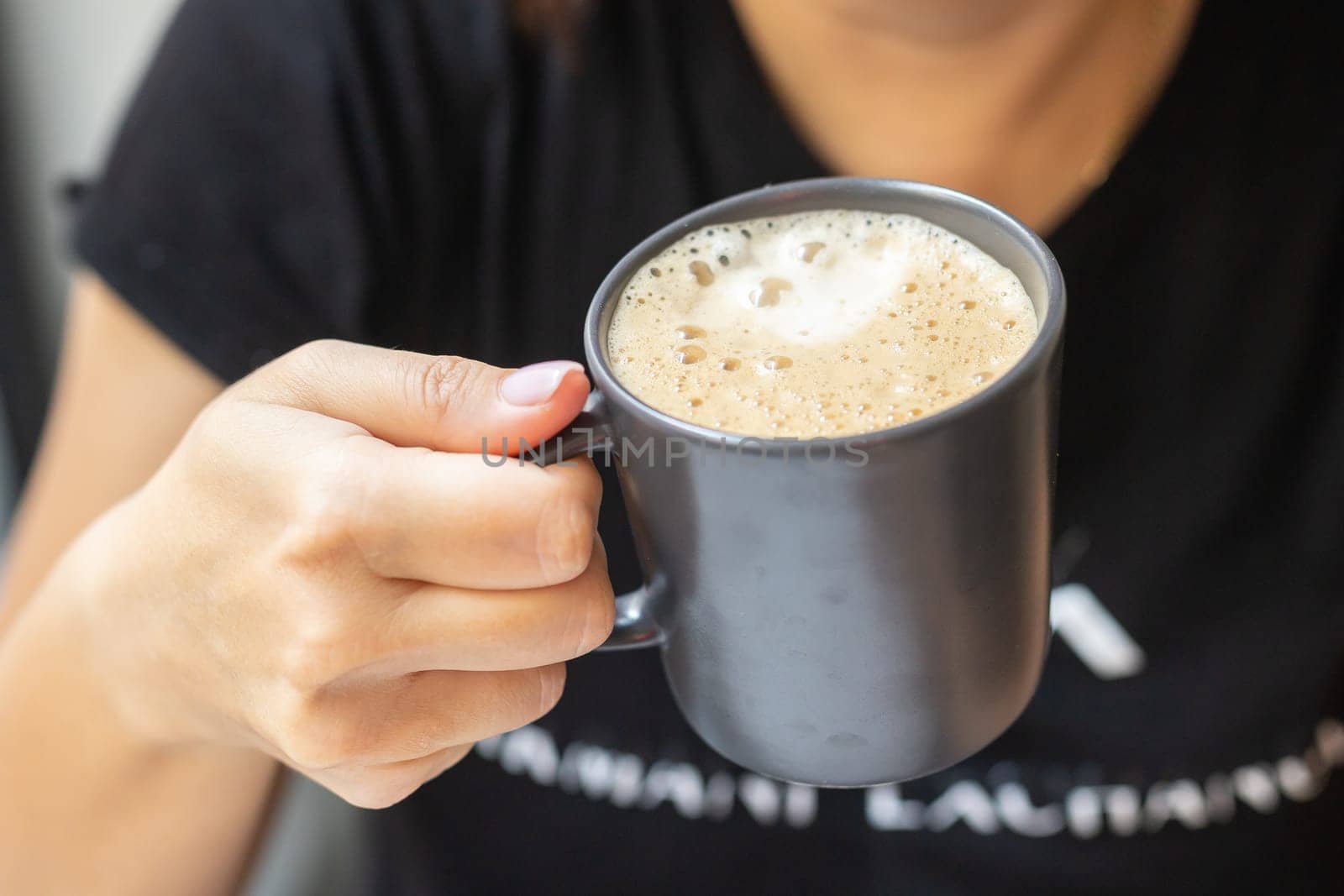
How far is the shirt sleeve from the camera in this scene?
3.34 feet

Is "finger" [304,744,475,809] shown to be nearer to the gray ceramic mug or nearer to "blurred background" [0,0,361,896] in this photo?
the gray ceramic mug

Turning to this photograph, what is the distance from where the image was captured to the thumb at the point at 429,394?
56cm

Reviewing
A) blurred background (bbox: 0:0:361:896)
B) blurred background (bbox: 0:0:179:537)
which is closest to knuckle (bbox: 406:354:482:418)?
blurred background (bbox: 0:0:361:896)

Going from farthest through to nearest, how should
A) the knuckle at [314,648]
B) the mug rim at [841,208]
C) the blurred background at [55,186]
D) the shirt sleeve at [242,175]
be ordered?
1. the blurred background at [55,186]
2. the shirt sleeve at [242,175]
3. the knuckle at [314,648]
4. the mug rim at [841,208]

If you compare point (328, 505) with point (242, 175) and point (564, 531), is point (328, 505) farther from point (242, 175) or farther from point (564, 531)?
point (242, 175)

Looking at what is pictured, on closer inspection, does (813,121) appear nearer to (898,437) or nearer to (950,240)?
(950,240)

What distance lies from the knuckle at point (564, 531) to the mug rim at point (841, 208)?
53 millimetres

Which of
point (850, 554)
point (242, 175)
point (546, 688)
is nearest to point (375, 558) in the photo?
point (546, 688)

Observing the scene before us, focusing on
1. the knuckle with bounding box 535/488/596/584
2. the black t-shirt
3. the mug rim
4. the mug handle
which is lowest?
the black t-shirt

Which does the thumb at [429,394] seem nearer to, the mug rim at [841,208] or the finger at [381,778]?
the mug rim at [841,208]

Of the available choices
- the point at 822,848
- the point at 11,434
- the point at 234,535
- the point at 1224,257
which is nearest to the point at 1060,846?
the point at 822,848

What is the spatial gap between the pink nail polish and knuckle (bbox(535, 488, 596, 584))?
0.15 ft

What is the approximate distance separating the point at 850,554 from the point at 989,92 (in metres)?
0.68

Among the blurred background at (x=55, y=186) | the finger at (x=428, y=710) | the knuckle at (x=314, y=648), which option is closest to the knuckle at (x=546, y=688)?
the finger at (x=428, y=710)
